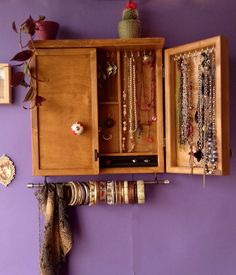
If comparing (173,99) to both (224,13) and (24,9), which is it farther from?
(24,9)

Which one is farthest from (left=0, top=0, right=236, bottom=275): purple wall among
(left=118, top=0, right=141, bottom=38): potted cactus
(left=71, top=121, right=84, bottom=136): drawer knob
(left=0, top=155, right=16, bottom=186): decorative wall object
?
(left=71, top=121, right=84, bottom=136): drawer knob

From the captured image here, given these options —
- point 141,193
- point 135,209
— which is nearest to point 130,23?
point 141,193

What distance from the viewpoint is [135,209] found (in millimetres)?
1934

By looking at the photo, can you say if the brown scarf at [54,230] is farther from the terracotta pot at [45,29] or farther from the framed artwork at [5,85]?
the terracotta pot at [45,29]

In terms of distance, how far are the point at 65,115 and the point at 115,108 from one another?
269 millimetres

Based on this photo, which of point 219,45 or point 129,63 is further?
point 129,63

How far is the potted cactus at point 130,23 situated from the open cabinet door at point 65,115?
185 millimetres

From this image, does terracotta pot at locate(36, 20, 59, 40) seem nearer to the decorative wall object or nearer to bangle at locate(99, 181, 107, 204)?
the decorative wall object

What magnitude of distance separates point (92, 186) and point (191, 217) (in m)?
0.54

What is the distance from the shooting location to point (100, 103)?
1840 millimetres

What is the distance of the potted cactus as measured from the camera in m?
1.75

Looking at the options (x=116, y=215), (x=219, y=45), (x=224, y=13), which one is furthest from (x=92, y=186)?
(x=224, y=13)

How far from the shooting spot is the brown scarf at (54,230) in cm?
178

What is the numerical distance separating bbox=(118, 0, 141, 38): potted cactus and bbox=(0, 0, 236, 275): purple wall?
0.44ft
